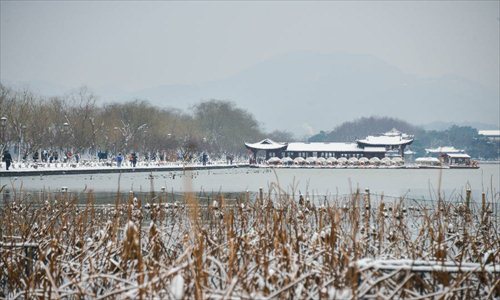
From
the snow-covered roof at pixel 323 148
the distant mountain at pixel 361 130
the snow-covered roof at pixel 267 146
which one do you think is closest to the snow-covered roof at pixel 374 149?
the snow-covered roof at pixel 323 148

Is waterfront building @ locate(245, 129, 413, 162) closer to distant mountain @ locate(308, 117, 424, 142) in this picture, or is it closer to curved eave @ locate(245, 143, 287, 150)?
curved eave @ locate(245, 143, 287, 150)

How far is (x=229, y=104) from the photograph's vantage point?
91250mm

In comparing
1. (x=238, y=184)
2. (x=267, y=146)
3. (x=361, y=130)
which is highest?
(x=361, y=130)

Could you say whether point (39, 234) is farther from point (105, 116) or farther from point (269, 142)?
point (269, 142)

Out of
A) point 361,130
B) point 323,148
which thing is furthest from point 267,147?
A: point 361,130

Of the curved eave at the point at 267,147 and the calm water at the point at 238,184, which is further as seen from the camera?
the curved eave at the point at 267,147

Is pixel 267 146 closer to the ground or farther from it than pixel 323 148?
farther from it

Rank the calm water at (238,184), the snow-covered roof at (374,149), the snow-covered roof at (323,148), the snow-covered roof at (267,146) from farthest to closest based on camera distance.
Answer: the snow-covered roof at (323,148)
the snow-covered roof at (374,149)
the snow-covered roof at (267,146)
the calm water at (238,184)

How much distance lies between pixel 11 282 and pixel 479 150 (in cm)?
11475

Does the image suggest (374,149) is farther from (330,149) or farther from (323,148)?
(323,148)

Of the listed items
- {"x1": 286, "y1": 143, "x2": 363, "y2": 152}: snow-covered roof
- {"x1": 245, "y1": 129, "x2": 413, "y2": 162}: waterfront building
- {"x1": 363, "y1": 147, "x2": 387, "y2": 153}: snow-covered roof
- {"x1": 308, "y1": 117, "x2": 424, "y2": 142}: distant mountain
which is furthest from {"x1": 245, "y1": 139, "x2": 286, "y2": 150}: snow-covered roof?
{"x1": 308, "y1": 117, "x2": 424, "y2": 142}: distant mountain

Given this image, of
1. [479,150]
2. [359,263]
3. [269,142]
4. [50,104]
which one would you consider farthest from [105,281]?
[479,150]

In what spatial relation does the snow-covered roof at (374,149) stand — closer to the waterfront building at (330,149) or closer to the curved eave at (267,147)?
the waterfront building at (330,149)

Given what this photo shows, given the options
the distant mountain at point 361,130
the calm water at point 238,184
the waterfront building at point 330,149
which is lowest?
the calm water at point 238,184
